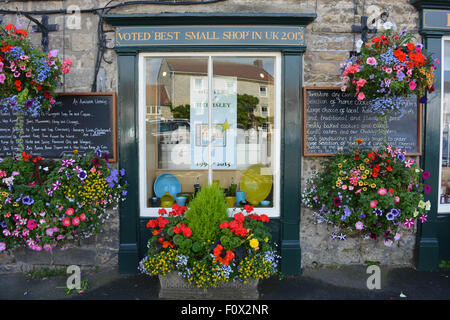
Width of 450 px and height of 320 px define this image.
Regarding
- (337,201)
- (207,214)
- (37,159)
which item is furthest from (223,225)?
(37,159)

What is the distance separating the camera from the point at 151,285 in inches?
152

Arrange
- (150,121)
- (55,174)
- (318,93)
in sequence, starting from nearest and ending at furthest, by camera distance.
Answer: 1. (55,174)
2. (318,93)
3. (150,121)

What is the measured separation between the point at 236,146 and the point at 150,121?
127 cm

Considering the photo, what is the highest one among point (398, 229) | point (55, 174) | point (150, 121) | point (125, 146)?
point (150, 121)

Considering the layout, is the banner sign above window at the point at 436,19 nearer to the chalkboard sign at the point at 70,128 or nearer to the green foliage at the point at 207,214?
the green foliage at the point at 207,214

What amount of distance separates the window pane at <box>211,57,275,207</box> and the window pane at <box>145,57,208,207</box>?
0.26 metres

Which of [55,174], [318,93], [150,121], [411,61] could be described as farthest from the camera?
[150,121]

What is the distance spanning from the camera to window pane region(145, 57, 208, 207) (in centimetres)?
442

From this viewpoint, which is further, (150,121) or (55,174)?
(150,121)

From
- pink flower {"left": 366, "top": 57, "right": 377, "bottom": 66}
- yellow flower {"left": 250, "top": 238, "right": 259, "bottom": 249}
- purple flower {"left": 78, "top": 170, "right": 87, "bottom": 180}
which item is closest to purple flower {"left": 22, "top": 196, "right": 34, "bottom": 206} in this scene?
purple flower {"left": 78, "top": 170, "right": 87, "bottom": 180}

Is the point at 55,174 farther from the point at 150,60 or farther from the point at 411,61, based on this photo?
the point at 411,61

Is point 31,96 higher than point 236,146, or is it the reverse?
point 31,96

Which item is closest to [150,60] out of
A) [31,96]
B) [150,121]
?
[150,121]

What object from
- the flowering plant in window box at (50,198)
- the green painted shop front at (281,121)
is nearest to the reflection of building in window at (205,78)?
the green painted shop front at (281,121)
